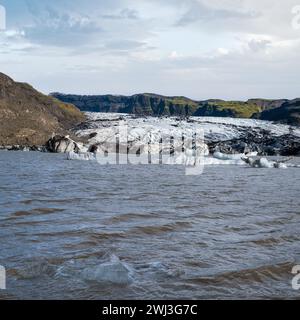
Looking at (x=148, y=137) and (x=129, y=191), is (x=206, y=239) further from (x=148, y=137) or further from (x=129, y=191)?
(x=148, y=137)

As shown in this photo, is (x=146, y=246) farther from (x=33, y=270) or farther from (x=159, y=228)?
(x=33, y=270)

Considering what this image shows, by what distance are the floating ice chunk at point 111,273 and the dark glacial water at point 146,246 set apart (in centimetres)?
2

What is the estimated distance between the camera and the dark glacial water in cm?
692

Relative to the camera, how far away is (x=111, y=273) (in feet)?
24.3

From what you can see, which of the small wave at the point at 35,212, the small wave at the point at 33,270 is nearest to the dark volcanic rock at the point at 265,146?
the small wave at the point at 35,212

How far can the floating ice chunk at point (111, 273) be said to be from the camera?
7.19 meters

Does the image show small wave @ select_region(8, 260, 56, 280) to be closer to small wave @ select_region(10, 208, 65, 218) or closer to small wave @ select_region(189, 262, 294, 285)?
small wave @ select_region(189, 262, 294, 285)

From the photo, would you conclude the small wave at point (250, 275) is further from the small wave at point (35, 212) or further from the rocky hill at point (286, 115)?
the rocky hill at point (286, 115)

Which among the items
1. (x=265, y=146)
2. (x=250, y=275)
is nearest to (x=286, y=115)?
(x=265, y=146)

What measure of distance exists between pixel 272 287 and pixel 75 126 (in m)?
112

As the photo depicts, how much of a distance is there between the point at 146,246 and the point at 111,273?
228cm

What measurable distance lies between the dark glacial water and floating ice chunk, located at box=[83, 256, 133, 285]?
16 millimetres
